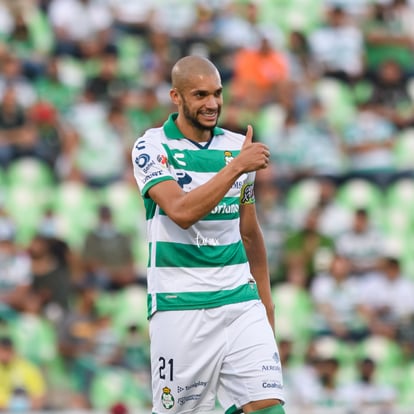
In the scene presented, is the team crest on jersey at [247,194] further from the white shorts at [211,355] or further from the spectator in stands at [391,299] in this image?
the spectator in stands at [391,299]

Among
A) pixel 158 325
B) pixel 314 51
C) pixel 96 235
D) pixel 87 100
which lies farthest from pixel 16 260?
pixel 158 325

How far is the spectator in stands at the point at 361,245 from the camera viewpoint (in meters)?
13.8

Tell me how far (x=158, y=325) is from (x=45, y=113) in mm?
9080

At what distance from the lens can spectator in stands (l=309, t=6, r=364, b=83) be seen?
16.8 meters

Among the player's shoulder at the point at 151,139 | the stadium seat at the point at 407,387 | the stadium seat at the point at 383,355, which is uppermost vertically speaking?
the player's shoulder at the point at 151,139

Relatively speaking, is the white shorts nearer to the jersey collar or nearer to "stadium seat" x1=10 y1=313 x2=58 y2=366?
the jersey collar

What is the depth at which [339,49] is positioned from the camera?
1702 centimetres

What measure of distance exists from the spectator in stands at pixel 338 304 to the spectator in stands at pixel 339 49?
425cm

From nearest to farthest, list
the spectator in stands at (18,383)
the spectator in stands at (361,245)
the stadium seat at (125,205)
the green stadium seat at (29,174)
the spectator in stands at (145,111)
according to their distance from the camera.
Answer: the spectator in stands at (18,383) → the spectator in stands at (361,245) → the stadium seat at (125,205) → the green stadium seat at (29,174) → the spectator in stands at (145,111)

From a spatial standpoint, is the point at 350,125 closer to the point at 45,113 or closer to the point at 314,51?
the point at 314,51

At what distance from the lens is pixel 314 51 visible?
669 inches

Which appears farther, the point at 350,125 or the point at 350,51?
the point at 350,51

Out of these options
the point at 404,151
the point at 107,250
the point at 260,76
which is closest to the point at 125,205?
the point at 107,250

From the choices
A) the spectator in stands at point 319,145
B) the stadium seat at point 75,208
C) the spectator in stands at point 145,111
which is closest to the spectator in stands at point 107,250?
the stadium seat at point 75,208
